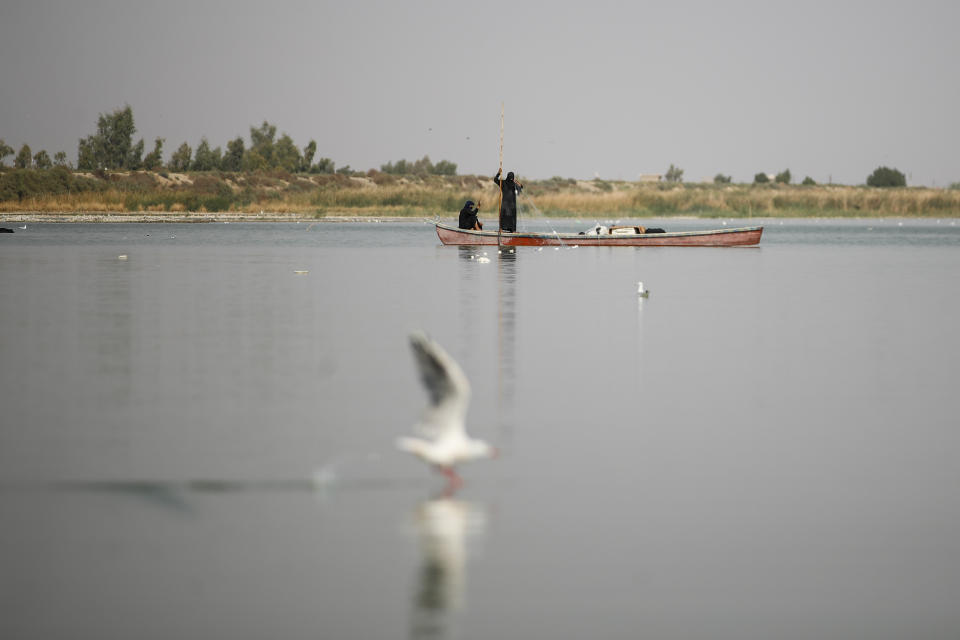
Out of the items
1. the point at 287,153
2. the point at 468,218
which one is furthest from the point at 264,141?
the point at 468,218

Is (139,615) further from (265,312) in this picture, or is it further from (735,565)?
(265,312)

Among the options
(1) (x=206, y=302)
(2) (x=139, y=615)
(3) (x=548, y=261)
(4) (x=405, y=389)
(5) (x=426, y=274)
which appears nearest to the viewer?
(2) (x=139, y=615)

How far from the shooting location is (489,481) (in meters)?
8.80

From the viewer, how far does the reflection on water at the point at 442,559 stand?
613cm

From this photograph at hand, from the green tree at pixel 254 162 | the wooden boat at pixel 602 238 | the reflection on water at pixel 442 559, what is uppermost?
the green tree at pixel 254 162

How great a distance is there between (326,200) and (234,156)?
115 ft

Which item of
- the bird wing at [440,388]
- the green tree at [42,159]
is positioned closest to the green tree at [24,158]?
the green tree at [42,159]

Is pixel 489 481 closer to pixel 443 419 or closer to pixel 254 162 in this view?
pixel 443 419

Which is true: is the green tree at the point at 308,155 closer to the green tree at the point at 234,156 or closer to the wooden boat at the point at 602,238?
the green tree at the point at 234,156

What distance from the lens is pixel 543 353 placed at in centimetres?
1593

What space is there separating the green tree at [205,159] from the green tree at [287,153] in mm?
6390

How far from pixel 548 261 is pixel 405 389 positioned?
98.2ft

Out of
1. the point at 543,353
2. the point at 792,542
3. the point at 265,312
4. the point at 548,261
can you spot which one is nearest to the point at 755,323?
the point at 543,353

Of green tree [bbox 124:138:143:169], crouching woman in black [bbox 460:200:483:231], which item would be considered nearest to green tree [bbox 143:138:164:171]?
green tree [bbox 124:138:143:169]
